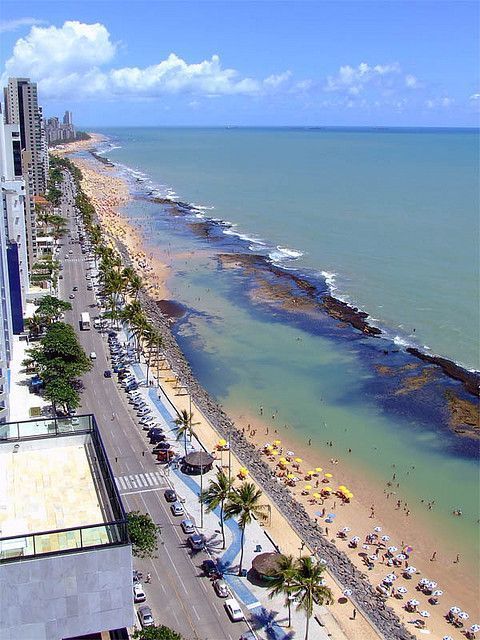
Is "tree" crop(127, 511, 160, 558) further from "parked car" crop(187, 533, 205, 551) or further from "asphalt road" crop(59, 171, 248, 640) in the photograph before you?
"parked car" crop(187, 533, 205, 551)

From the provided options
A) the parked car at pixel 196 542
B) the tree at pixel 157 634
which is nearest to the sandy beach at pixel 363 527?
the parked car at pixel 196 542

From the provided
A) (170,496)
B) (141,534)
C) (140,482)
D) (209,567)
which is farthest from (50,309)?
(209,567)

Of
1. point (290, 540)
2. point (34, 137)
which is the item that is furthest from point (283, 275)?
point (34, 137)

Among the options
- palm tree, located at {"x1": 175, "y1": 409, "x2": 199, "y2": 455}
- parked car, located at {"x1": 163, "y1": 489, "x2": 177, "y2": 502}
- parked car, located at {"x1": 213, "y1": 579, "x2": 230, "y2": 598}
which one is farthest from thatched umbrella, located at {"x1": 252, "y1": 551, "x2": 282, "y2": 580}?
palm tree, located at {"x1": 175, "y1": 409, "x2": 199, "y2": 455}

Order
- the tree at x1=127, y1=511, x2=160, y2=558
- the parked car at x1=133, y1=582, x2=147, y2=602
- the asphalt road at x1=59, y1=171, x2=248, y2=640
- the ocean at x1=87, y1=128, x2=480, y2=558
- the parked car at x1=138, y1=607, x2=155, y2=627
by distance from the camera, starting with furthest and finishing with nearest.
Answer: the ocean at x1=87, y1=128, x2=480, y2=558
the tree at x1=127, y1=511, x2=160, y2=558
the parked car at x1=133, y1=582, x2=147, y2=602
the asphalt road at x1=59, y1=171, x2=248, y2=640
the parked car at x1=138, y1=607, x2=155, y2=627

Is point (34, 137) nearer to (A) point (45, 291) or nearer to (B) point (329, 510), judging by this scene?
(A) point (45, 291)

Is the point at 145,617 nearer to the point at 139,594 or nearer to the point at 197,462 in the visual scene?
the point at 139,594
